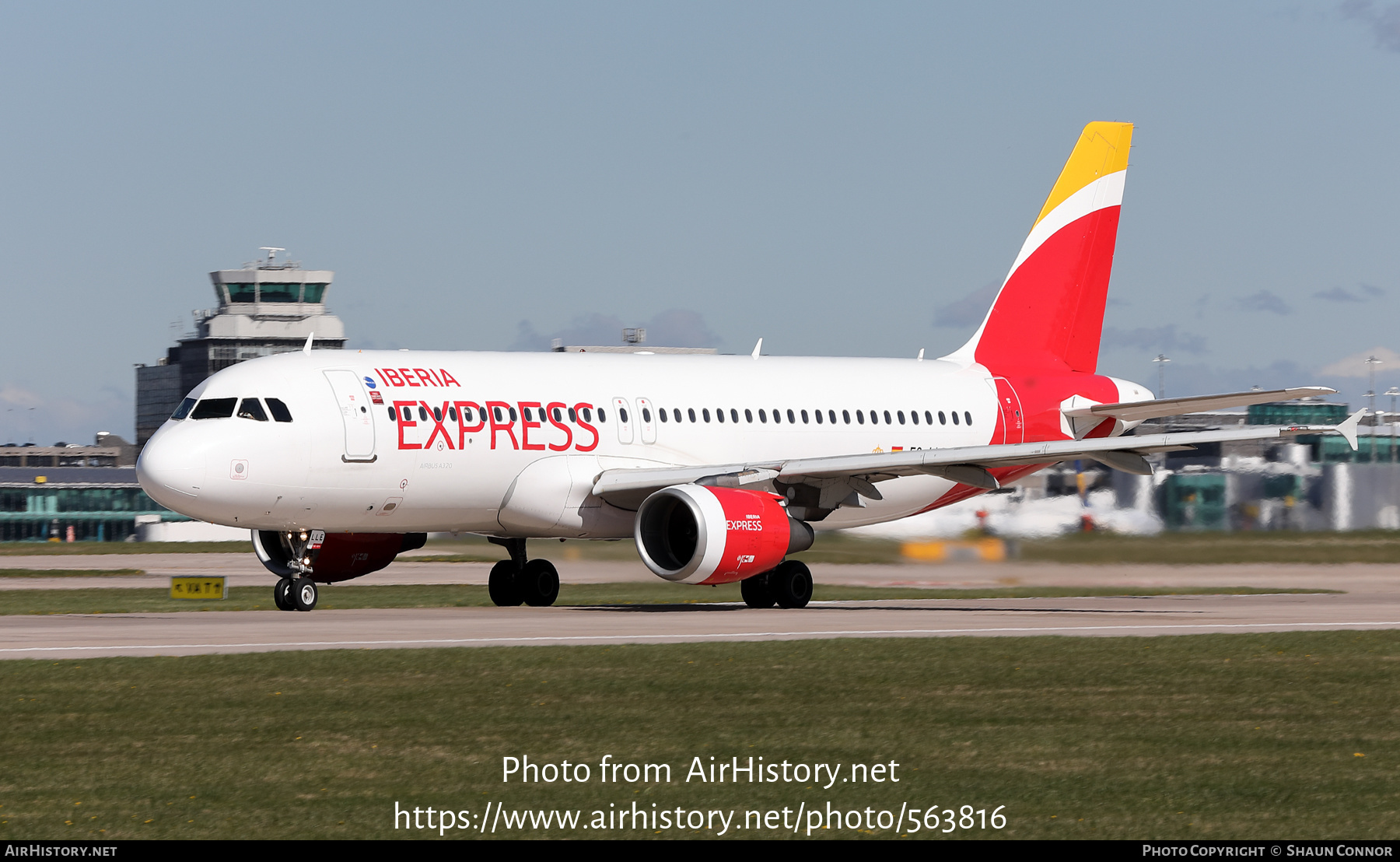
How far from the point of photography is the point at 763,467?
2938 cm

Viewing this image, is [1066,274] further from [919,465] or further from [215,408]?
[215,408]

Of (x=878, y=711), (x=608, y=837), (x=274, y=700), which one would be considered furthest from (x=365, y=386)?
(x=608, y=837)

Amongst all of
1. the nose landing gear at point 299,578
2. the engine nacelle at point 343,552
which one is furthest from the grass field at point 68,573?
the nose landing gear at point 299,578

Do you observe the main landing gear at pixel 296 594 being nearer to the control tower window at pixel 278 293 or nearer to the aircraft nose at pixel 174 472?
the aircraft nose at pixel 174 472

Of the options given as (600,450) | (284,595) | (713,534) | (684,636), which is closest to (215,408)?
(284,595)

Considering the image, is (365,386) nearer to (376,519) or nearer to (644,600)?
(376,519)

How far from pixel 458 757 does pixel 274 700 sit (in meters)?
3.49

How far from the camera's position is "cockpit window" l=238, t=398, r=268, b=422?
27.4 m

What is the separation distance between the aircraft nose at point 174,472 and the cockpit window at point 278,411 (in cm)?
129

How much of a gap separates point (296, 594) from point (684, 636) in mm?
7606

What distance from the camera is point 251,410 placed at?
27.5 m

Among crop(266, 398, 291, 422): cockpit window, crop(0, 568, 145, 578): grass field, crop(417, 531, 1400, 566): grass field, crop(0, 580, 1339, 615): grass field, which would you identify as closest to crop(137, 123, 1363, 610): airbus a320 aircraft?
crop(266, 398, 291, 422): cockpit window

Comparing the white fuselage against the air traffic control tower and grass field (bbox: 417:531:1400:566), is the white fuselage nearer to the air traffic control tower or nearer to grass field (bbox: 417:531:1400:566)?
grass field (bbox: 417:531:1400:566)

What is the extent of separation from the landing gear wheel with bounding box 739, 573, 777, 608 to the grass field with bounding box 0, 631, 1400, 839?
880cm
